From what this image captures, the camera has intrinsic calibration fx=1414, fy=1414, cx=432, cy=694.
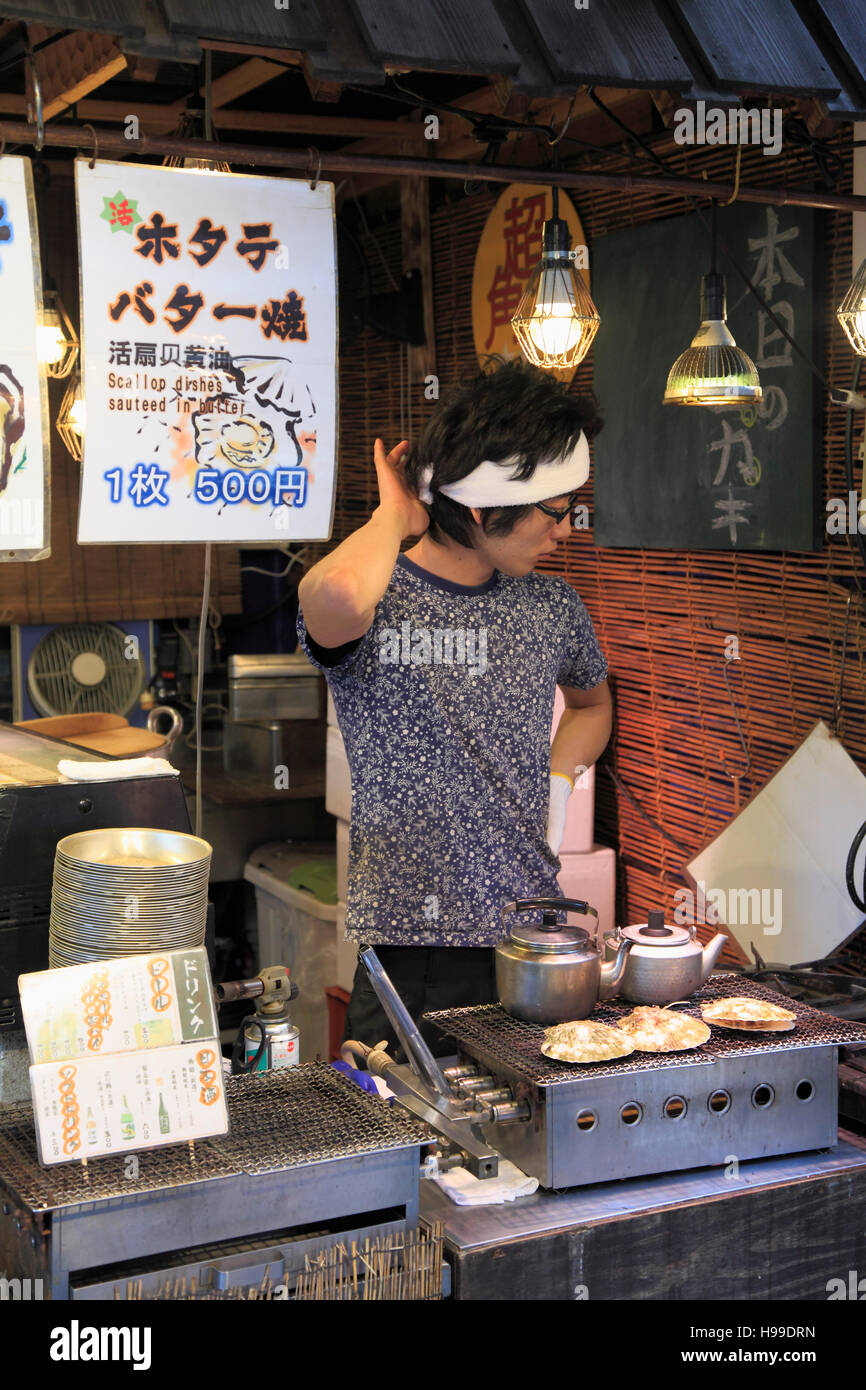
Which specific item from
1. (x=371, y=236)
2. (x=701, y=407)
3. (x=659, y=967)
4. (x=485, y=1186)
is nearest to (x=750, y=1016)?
(x=659, y=967)

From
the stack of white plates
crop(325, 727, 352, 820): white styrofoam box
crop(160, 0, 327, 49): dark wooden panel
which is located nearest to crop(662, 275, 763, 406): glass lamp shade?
crop(160, 0, 327, 49): dark wooden panel

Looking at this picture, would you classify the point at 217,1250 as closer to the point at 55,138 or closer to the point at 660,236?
the point at 55,138

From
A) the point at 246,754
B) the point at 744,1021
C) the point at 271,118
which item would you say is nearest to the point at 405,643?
the point at 744,1021

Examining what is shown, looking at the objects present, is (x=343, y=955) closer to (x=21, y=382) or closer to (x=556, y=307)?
(x=556, y=307)

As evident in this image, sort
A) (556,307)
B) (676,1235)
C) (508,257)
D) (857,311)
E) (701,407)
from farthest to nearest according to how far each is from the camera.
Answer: (508,257)
(701,407)
(556,307)
(857,311)
(676,1235)

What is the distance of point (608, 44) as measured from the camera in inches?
116

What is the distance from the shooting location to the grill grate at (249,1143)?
2.01 m

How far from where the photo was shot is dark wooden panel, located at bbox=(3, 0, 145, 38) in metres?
2.41

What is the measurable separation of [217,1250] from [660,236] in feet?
Answer: 12.8

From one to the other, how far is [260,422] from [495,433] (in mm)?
509

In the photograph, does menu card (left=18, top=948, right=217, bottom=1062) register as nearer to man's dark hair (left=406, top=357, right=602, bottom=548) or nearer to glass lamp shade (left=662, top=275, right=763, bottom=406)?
man's dark hair (left=406, top=357, right=602, bottom=548)

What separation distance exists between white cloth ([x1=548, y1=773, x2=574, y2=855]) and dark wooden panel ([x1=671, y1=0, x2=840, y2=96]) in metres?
1.61

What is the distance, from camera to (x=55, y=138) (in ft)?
8.82

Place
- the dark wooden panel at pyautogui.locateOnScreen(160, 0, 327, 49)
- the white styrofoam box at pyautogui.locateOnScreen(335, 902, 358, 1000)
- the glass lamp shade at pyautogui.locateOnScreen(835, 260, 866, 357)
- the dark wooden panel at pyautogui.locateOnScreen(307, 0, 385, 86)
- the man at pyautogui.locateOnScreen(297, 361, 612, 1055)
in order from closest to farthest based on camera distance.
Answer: the dark wooden panel at pyautogui.locateOnScreen(160, 0, 327, 49), the dark wooden panel at pyautogui.locateOnScreen(307, 0, 385, 86), the man at pyautogui.locateOnScreen(297, 361, 612, 1055), the glass lamp shade at pyautogui.locateOnScreen(835, 260, 866, 357), the white styrofoam box at pyautogui.locateOnScreen(335, 902, 358, 1000)
